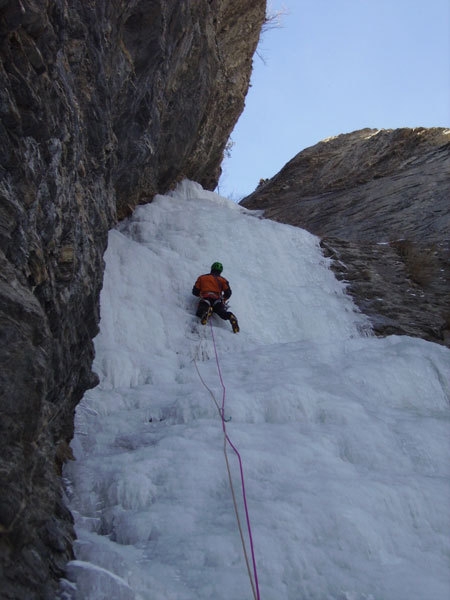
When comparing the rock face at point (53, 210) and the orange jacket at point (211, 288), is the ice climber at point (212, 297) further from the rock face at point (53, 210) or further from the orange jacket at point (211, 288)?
the rock face at point (53, 210)

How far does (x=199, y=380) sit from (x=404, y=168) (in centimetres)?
1121

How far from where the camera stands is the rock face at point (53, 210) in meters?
3.01

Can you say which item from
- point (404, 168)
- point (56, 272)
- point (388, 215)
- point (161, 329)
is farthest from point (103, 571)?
point (404, 168)

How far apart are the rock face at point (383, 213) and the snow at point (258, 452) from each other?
943mm

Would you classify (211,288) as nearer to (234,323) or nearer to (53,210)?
(234,323)

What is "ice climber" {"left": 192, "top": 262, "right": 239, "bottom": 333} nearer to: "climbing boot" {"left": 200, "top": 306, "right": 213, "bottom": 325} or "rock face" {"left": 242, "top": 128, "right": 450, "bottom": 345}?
"climbing boot" {"left": 200, "top": 306, "right": 213, "bottom": 325}

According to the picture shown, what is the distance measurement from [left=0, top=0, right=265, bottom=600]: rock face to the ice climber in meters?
1.85

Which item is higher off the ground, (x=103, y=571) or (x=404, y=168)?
(x=404, y=168)

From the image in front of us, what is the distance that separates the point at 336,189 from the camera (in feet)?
55.1

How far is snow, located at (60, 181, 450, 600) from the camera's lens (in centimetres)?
352

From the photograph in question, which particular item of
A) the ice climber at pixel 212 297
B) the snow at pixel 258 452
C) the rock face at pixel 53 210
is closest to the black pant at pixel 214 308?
the ice climber at pixel 212 297

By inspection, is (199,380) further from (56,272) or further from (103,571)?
(103,571)

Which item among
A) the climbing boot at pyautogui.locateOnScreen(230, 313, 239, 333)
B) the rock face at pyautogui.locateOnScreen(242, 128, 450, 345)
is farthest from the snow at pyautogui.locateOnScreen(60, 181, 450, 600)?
the rock face at pyautogui.locateOnScreen(242, 128, 450, 345)

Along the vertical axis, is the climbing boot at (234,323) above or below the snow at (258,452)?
above
